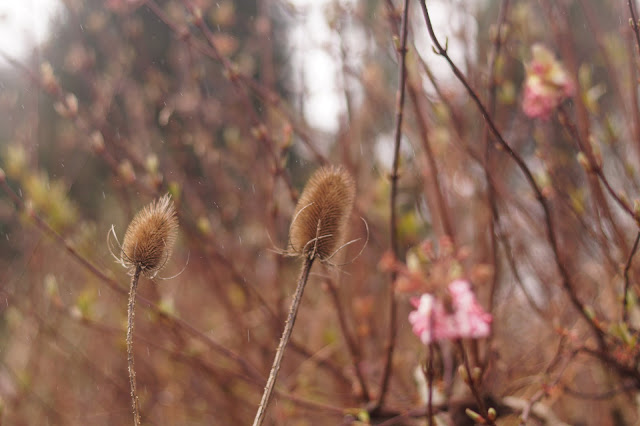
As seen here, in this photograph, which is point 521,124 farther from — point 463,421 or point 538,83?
point 463,421

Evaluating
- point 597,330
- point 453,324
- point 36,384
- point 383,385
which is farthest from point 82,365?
point 597,330

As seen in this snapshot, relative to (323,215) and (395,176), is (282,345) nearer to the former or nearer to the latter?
(323,215)

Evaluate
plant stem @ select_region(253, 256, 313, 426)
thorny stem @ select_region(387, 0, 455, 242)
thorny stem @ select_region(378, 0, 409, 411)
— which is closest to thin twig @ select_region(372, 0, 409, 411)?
thorny stem @ select_region(378, 0, 409, 411)

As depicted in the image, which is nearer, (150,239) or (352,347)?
(150,239)

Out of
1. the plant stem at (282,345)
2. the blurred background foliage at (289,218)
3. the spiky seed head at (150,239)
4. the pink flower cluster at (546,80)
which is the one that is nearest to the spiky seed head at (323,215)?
the plant stem at (282,345)

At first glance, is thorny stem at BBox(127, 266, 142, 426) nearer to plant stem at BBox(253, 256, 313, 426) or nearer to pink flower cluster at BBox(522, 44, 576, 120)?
plant stem at BBox(253, 256, 313, 426)

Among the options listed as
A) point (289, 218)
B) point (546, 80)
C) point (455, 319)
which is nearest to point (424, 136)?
point (546, 80)

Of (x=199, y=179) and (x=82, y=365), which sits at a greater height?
(x=199, y=179)
